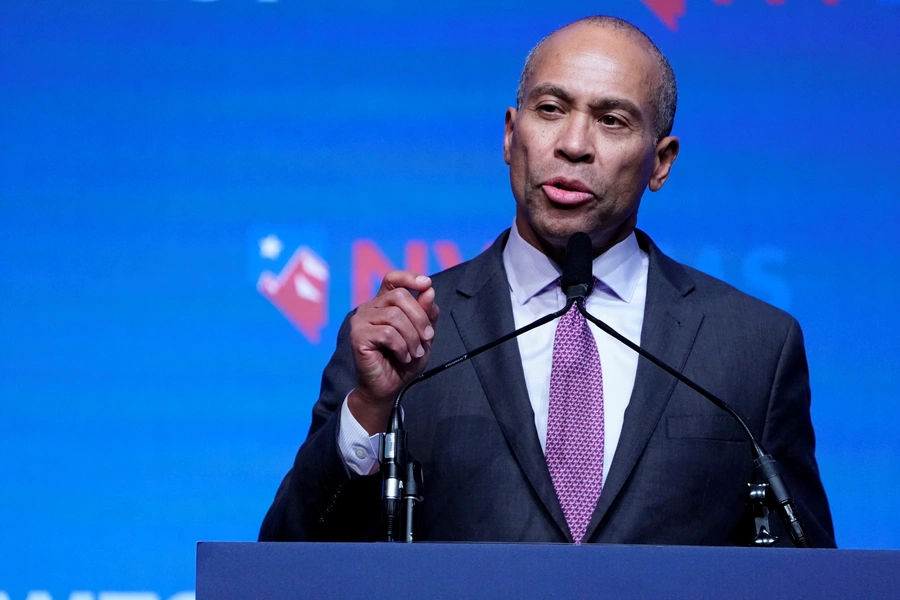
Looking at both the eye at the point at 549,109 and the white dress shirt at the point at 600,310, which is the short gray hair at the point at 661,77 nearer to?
the eye at the point at 549,109

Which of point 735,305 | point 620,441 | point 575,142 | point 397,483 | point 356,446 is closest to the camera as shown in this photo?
point 397,483

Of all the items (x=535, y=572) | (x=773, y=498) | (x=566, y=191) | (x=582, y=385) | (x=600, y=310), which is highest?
(x=566, y=191)

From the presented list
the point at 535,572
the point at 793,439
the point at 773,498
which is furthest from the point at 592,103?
the point at 535,572

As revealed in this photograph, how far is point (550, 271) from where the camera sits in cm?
208

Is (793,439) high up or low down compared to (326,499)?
up

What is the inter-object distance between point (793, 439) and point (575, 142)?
0.63 m

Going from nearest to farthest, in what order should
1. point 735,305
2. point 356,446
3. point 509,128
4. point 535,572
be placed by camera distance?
point 535,572 → point 356,446 → point 735,305 → point 509,128

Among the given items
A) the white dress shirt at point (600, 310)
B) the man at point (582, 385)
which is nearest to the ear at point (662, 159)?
the man at point (582, 385)

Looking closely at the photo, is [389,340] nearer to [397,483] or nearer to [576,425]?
[397,483]

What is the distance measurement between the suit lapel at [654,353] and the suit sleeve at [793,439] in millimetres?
173

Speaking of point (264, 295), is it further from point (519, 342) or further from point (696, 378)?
point (696, 378)

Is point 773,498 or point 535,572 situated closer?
point 535,572

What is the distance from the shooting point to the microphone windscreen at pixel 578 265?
1660 mm

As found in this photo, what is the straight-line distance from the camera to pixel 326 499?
1687 mm
